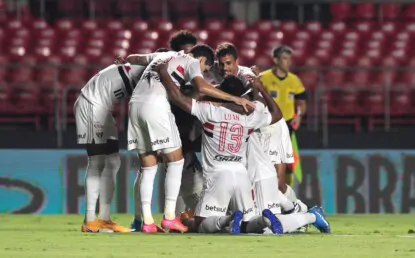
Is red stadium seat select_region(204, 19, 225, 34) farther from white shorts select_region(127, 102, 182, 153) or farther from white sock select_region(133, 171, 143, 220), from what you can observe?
white shorts select_region(127, 102, 182, 153)

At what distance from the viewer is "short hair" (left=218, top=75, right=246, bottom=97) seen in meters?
11.6

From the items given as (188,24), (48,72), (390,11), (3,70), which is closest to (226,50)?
(48,72)

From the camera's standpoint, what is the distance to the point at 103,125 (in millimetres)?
12258

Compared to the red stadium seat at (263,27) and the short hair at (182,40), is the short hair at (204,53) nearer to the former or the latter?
the short hair at (182,40)

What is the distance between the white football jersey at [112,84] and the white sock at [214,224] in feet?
5.62

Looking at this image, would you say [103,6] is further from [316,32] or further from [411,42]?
[411,42]

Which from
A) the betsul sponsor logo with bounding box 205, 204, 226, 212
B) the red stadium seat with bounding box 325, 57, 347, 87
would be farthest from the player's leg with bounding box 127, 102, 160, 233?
the red stadium seat with bounding box 325, 57, 347, 87

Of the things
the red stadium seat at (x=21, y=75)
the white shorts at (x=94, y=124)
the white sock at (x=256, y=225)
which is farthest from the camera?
the red stadium seat at (x=21, y=75)

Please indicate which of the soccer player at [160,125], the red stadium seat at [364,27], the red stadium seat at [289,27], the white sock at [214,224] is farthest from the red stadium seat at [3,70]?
the white sock at [214,224]

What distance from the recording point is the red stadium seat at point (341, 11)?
77.4 ft

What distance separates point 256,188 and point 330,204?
5520 millimetres

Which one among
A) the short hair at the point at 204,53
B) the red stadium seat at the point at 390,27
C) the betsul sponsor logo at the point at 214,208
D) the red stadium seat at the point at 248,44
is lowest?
the betsul sponsor logo at the point at 214,208

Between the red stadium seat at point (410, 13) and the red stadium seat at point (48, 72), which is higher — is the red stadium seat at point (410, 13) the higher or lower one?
the higher one

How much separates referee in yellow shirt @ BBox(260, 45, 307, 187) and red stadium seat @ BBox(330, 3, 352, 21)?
770 centimetres
